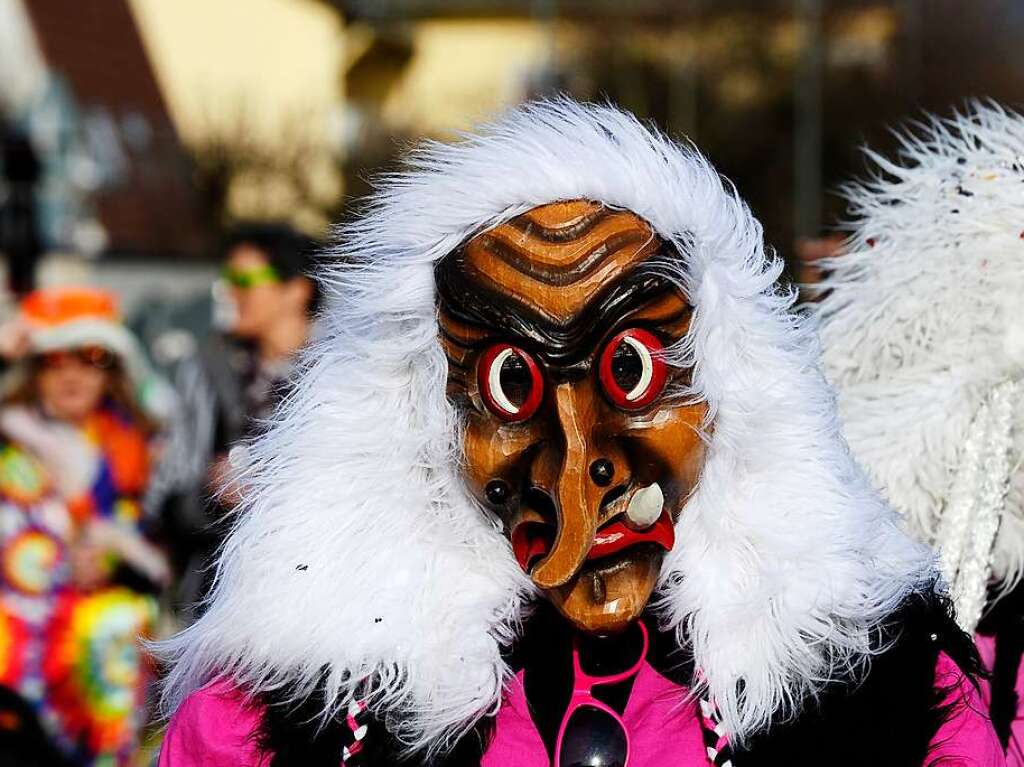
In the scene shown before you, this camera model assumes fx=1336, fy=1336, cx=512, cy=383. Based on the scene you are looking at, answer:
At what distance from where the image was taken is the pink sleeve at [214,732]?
1.53 metres

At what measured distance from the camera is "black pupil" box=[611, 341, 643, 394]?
1.47 metres

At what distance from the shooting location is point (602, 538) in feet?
4.78

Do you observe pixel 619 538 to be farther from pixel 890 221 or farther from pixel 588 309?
pixel 890 221

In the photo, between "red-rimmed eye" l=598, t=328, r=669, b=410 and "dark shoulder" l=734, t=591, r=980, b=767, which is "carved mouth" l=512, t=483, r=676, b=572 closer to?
"red-rimmed eye" l=598, t=328, r=669, b=410

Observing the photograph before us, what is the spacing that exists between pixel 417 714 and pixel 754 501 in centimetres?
46

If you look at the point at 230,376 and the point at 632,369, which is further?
the point at 230,376

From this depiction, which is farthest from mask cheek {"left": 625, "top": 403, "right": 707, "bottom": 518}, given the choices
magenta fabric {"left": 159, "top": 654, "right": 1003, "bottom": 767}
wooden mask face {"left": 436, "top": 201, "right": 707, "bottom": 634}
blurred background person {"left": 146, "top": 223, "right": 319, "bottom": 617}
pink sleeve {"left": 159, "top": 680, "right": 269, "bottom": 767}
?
blurred background person {"left": 146, "top": 223, "right": 319, "bottom": 617}

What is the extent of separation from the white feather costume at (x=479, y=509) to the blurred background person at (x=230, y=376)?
228 centimetres

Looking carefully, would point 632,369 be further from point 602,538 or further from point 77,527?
point 77,527

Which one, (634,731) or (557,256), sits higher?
(557,256)

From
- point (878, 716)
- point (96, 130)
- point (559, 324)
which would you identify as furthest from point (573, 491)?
point (96, 130)

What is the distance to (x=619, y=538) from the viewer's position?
146cm

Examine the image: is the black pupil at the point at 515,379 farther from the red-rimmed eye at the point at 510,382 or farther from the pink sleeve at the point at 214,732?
the pink sleeve at the point at 214,732

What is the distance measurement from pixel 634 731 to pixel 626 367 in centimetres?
43
